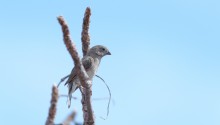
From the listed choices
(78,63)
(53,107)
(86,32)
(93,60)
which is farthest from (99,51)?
(53,107)

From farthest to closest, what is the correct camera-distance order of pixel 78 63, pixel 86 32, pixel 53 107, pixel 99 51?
1. pixel 99 51
2. pixel 86 32
3. pixel 78 63
4. pixel 53 107

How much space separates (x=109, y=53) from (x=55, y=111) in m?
11.8

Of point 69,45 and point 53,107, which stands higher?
point 69,45

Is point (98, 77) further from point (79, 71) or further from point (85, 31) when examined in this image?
point (79, 71)

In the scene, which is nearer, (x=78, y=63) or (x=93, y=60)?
(x=78, y=63)

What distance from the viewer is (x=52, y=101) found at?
192 cm

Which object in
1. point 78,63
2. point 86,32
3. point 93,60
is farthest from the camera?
point 93,60

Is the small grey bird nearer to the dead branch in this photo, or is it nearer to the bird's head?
the bird's head

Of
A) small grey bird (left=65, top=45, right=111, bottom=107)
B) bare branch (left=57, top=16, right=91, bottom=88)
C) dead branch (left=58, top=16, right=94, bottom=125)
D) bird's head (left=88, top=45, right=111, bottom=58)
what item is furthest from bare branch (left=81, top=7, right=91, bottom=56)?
bird's head (left=88, top=45, right=111, bottom=58)

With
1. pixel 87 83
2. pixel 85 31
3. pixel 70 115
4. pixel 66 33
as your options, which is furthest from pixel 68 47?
pixel 85 31

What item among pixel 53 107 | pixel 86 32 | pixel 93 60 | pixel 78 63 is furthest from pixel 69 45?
pixel 93 60

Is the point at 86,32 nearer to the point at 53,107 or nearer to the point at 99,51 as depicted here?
the point at 53,107

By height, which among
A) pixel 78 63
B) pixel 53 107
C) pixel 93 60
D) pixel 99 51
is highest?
pixel 99 51

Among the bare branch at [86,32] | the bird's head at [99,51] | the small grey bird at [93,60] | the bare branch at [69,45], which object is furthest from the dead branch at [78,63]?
the bird's head at [99,51]
